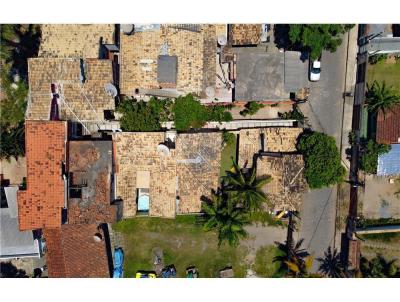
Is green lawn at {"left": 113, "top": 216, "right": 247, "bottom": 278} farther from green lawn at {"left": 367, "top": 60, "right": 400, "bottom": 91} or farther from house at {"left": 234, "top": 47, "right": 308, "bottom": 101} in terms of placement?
green lawn at {"left": 367, "top": 60, "right": 400, "bottom": 91}

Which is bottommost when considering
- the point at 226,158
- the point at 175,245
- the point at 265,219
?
the point at 175,245

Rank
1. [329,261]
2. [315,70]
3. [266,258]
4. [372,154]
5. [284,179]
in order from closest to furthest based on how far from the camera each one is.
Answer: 1. [372,154]
2. [284,179]
3. [315,70]
4. [329,261]
5. [266,258]

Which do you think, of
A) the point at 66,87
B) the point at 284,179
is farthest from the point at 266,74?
the point at 66,87

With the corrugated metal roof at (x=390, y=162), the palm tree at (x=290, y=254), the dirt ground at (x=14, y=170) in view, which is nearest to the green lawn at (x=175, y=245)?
the palm tree at (x=290, y=254)

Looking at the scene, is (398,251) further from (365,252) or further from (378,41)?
(378,41)

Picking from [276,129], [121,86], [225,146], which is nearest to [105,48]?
[121,86]

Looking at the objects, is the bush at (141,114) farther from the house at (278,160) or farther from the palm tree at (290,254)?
the palm tree at (290,254)

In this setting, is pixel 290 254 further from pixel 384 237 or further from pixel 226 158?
pixel 226 158

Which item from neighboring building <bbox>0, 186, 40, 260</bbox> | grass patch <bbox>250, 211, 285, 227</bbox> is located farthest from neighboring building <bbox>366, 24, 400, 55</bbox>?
neighboring building <bbox>0, 186, 40, 260</bbox>
